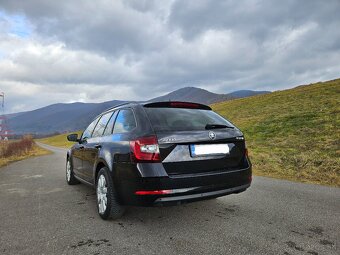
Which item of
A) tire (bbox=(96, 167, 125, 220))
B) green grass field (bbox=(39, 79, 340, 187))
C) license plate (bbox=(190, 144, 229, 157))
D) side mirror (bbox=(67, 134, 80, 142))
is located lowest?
green grass field (bbox=(39, 79, 340, 187))

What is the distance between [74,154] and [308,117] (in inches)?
650

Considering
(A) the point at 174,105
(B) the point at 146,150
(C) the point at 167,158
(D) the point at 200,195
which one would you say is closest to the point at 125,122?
(A) the point at 174,105

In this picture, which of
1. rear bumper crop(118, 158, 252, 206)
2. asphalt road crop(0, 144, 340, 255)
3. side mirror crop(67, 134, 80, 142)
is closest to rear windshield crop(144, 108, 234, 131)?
rear bumper crop(118, 158, 252, 206)

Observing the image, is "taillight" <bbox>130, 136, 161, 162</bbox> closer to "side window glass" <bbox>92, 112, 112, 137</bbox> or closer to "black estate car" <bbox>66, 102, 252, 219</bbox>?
"black estate car" <bbox>66, 102, 252, 219</bbox>

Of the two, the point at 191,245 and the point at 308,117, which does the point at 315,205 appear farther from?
the point at 308,117

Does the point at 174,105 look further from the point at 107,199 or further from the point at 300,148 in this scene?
the point at 300,148

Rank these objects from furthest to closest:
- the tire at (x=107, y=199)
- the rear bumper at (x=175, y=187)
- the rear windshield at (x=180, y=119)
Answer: the tire at (x=107, y=199) → the rear windshield at (x=180, y=119) → the rear bumper at (x=175, y=187)

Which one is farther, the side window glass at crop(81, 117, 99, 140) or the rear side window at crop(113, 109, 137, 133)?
the side window glass at crop(81, 117, 99, 140)

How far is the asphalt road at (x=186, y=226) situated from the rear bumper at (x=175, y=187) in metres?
0.43

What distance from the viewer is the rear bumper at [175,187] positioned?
11.6ft

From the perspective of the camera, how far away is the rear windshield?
3840 millimetres

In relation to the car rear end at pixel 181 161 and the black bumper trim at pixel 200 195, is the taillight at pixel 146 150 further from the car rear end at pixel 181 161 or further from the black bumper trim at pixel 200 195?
the black bumper trim at pixel 200 195

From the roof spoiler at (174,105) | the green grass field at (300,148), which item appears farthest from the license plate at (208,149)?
the green grass field at (300,148)

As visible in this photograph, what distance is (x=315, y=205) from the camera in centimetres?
476
